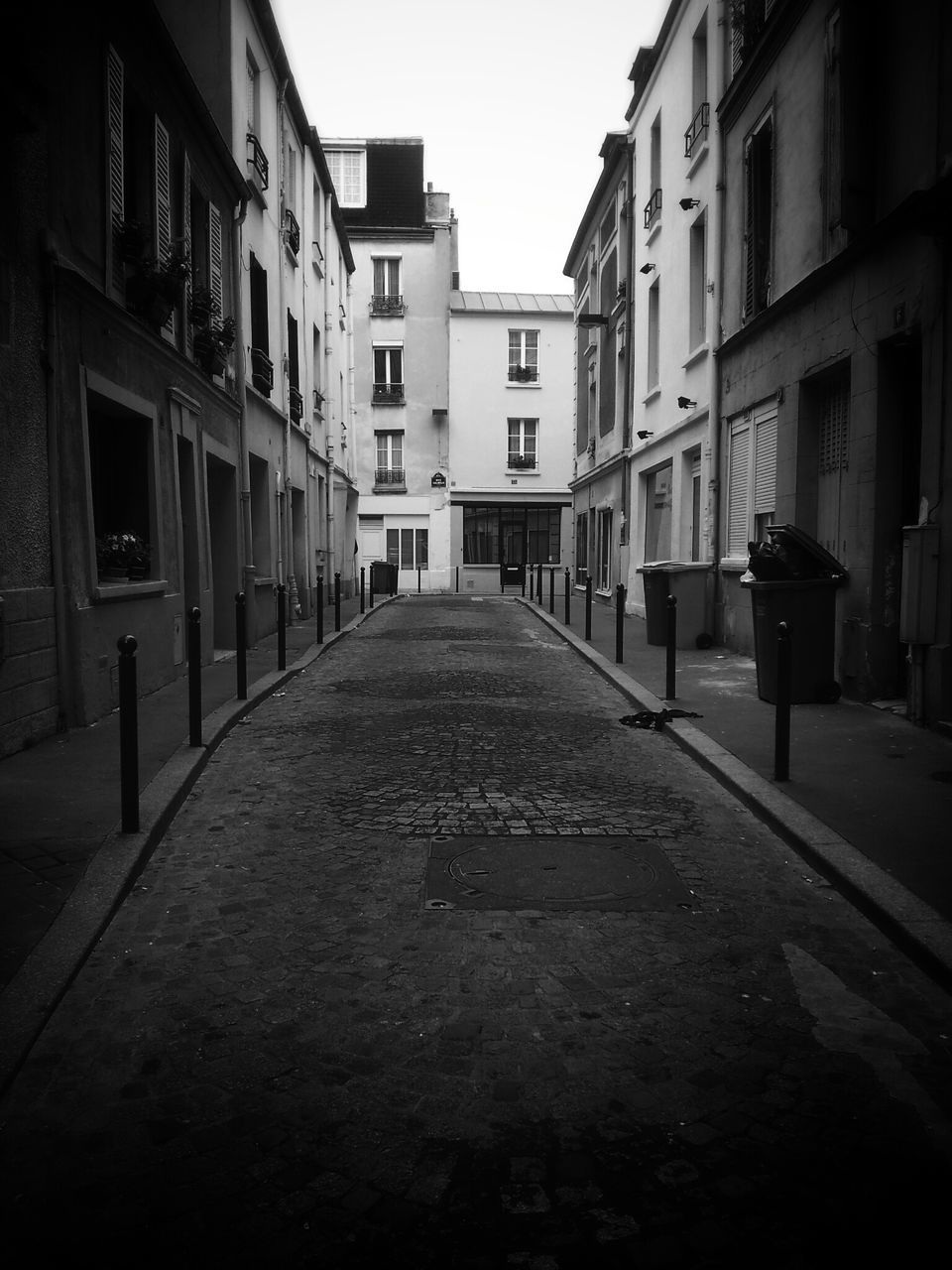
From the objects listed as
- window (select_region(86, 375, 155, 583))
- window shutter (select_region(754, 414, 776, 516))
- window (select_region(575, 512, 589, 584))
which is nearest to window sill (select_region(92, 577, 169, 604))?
window (select_region(86, 375, 155, 583))

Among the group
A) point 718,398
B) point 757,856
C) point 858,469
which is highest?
point 718,398

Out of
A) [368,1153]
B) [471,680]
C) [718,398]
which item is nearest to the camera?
[368,1153]

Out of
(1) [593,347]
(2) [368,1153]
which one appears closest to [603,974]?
(2) [368,1153]

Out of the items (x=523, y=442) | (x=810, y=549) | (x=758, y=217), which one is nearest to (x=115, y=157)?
(x=810, y=549)

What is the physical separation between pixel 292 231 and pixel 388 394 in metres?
17.7

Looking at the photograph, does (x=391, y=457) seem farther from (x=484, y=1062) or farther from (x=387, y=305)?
(x=484, y=1062)

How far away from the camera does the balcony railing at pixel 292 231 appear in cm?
1813

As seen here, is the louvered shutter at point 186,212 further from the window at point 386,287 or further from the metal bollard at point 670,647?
the window at point 386,287

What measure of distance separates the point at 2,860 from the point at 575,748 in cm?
414

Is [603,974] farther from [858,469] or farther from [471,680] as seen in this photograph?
[471,680]

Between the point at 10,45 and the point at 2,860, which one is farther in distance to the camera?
the point at 10,45

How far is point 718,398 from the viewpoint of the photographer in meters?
13.8

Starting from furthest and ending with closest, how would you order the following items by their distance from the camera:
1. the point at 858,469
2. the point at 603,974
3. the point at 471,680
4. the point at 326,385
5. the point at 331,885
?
the point at 326,385 → the point at 471,680 → the point at 858,469 → the point at 331,885 → the point at 603,974

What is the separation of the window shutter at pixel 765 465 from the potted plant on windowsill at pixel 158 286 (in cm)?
667
